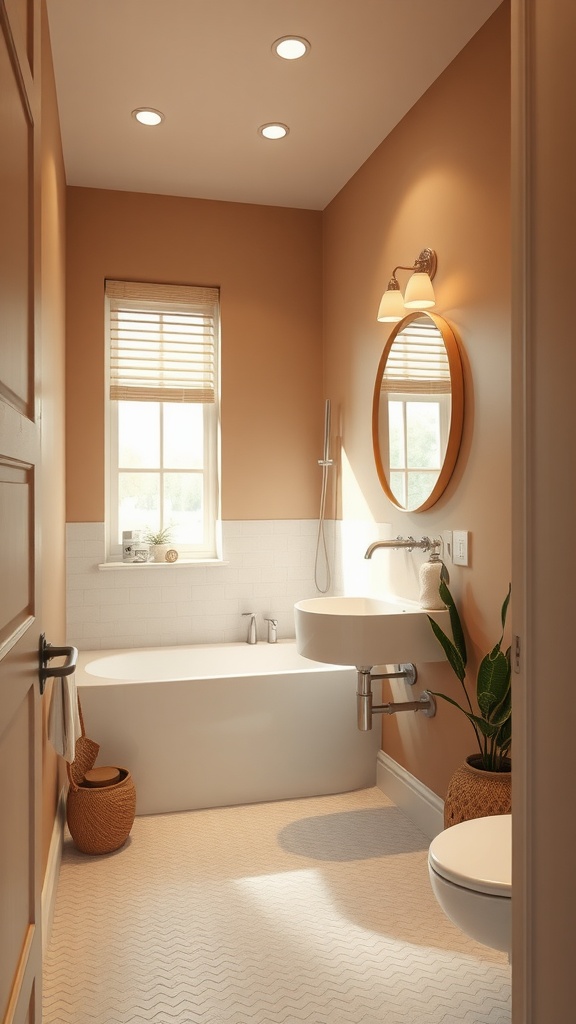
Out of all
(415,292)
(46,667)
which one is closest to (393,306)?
(415,292)

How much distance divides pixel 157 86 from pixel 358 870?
3070 mm

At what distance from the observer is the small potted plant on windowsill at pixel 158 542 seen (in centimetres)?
415

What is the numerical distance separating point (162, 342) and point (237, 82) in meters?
1.48

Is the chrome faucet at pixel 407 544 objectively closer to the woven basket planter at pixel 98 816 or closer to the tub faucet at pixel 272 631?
the tub faucet at pixel 272 631

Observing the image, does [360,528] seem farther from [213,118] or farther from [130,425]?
[213,118]

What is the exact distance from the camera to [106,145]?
139 inches

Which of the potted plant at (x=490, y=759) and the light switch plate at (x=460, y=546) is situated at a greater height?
the light switch plate at (x=460, y=546)

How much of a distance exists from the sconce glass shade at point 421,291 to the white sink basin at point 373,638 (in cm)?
117

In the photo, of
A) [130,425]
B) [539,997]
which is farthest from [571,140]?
[130,425]

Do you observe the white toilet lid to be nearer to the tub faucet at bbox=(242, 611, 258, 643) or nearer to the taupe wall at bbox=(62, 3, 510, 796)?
the taupe wall at bbox=(62, 3, 510, 796)

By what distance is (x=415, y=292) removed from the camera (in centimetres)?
293

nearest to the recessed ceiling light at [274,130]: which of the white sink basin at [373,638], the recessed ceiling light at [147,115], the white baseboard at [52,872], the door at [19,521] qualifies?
the recessed ceiling light at [147,115]

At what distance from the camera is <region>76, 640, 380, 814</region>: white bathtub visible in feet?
10.6

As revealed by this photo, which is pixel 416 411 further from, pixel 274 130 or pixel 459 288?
pixel 274 130
